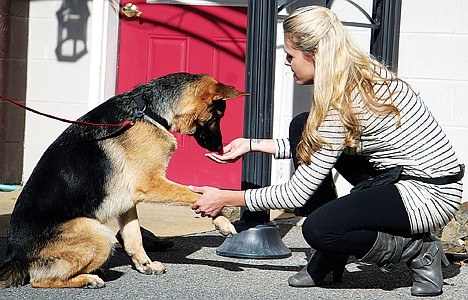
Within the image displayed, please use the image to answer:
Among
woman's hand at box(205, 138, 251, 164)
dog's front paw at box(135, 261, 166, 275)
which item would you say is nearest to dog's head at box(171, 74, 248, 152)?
woman's hand at box(205, 138, 251, 164)

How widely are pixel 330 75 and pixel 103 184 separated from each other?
4.61ft

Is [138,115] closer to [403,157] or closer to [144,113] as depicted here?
[144,113]

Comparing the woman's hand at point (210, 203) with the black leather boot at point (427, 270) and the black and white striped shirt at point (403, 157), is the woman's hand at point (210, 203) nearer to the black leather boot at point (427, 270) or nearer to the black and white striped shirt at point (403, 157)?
the black and white striped shirt at point (403, 157)

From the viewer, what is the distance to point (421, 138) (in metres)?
4.19

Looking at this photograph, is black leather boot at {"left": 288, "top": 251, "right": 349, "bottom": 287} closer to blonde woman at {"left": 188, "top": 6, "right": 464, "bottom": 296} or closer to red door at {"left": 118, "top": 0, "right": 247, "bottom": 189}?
blonde woman at {"left": 188, "top": 6, "right": 464, "bottom": 296}

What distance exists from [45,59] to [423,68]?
351 cm

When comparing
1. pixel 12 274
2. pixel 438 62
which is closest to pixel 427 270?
pixel 12 274

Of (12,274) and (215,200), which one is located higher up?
(215,200)

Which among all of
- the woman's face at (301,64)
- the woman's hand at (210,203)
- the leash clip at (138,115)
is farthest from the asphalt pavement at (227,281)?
the woman's face at (301,64)

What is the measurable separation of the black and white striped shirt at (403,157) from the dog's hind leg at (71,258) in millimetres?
896

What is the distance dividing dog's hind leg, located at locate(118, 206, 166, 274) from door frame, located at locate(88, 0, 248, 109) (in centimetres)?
279

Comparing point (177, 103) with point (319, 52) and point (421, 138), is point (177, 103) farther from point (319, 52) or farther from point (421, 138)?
point (421, 138)

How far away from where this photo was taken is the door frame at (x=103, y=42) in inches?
289

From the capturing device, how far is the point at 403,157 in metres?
4.25
